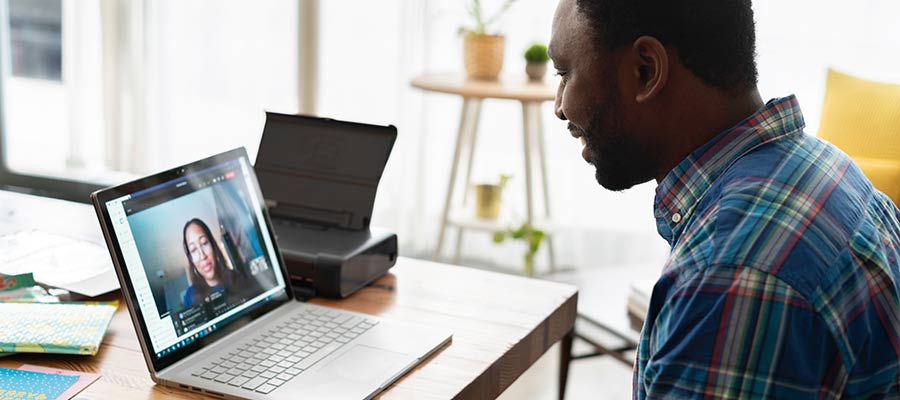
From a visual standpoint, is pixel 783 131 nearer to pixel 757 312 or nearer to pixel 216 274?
pixel 757 312

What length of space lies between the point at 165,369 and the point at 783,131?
75 centimetres

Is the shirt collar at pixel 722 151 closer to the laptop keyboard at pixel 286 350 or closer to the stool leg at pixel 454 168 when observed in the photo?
the laptop keyboard at pixel 286 350

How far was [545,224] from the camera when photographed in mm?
3371

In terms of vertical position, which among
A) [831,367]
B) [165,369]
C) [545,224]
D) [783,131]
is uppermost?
[783,131]

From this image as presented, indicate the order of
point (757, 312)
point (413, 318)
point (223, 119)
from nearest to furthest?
1. point (757, 312)
2. point (413, 318)
3. point (223, 119)

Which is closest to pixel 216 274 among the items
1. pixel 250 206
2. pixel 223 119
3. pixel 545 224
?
pixel 250 206

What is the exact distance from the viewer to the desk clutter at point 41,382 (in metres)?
1.13

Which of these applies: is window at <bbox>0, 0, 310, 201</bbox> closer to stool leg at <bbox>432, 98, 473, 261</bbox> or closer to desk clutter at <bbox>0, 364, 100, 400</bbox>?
stool leg at <bbox>432, 98, 473, 261</bbox>

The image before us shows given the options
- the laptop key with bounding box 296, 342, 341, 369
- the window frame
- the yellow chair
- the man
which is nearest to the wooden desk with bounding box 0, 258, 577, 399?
the laptop key with bounding box 296, 342, 341, 369

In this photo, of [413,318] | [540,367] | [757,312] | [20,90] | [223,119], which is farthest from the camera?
[20,90]

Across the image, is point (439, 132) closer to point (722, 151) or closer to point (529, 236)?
point (529, 236)

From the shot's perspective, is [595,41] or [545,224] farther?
[545,224]

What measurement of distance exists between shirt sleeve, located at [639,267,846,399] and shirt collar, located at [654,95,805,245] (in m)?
0.19

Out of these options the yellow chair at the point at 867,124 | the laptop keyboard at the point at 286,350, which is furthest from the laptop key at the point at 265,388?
the yellow chair at the point at 867,124
